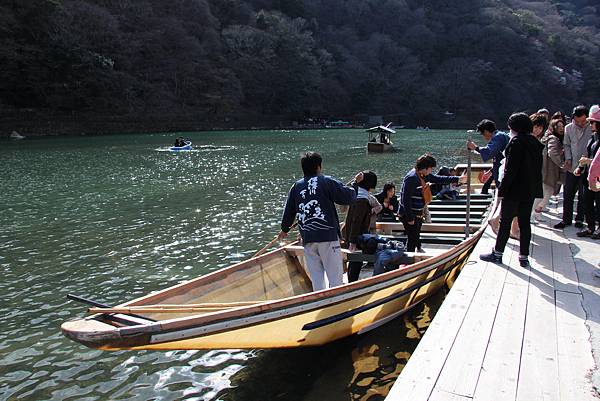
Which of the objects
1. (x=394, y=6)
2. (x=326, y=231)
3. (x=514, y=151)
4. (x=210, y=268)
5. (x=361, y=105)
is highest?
(x=394, y=6)

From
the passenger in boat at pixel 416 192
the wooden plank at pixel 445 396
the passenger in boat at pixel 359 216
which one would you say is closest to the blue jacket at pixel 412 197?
the passenger in boat at pixel 416 192

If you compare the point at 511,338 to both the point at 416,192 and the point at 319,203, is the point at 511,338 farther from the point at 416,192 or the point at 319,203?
the point at 416,192

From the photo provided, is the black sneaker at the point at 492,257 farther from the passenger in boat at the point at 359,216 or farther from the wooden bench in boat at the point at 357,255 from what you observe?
the passenger in boat at the point at 359,216

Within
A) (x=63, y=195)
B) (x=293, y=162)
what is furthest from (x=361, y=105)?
(x=63, y=195)

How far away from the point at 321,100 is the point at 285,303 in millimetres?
85324

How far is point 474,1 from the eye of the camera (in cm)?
11156

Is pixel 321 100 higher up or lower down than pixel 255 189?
higher up

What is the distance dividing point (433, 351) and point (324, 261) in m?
1.76

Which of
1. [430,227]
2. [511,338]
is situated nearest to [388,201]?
[430,227]

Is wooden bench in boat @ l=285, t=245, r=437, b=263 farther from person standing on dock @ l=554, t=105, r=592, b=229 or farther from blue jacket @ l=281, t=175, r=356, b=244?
person standing on dock @ l=554, t=105, r=592, b=229

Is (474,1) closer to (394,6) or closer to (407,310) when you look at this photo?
(394,6)

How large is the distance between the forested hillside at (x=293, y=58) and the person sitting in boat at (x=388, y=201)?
54640 millimetres

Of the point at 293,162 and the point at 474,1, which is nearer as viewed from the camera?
the point at 293,162

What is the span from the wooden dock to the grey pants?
1.24 m
